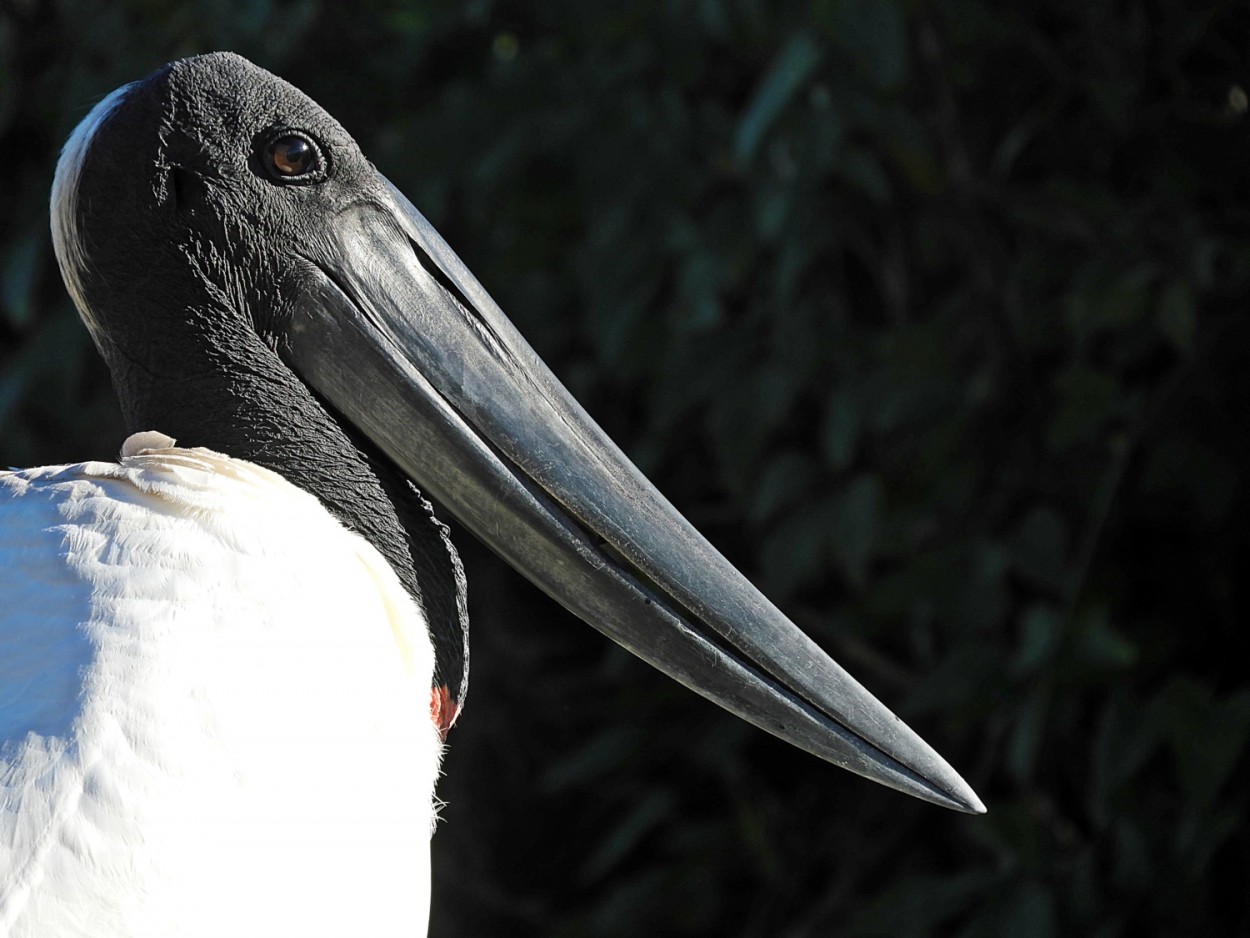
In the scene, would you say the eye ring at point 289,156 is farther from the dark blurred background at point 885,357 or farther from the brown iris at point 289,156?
the dark blurred background at point 885,357

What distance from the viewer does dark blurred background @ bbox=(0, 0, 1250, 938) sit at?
8.70 feet

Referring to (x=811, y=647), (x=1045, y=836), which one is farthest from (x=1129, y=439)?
(x=811, y=647)

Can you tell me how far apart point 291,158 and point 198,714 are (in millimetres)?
522

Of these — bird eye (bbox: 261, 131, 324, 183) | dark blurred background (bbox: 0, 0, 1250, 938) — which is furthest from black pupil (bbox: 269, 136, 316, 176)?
dark blurred background (bbox: 0, 0, 1250, 938)

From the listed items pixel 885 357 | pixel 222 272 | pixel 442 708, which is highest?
pixel 222 272

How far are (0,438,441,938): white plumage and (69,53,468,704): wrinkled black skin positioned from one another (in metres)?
0.07

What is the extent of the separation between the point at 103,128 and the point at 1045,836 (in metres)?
1.88

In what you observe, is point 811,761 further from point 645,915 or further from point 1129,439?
point 1129,439

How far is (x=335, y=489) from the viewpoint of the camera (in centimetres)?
147

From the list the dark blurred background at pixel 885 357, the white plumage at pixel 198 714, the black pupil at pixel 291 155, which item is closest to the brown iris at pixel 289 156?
the black pupil at pixel 291 155

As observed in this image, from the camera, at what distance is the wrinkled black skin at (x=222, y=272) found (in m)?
1.47

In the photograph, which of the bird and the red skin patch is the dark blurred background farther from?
the red skin patch

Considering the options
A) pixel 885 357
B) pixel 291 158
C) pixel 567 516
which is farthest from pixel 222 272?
pixel 885 357

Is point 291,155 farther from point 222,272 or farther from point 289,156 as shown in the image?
point 222,272
